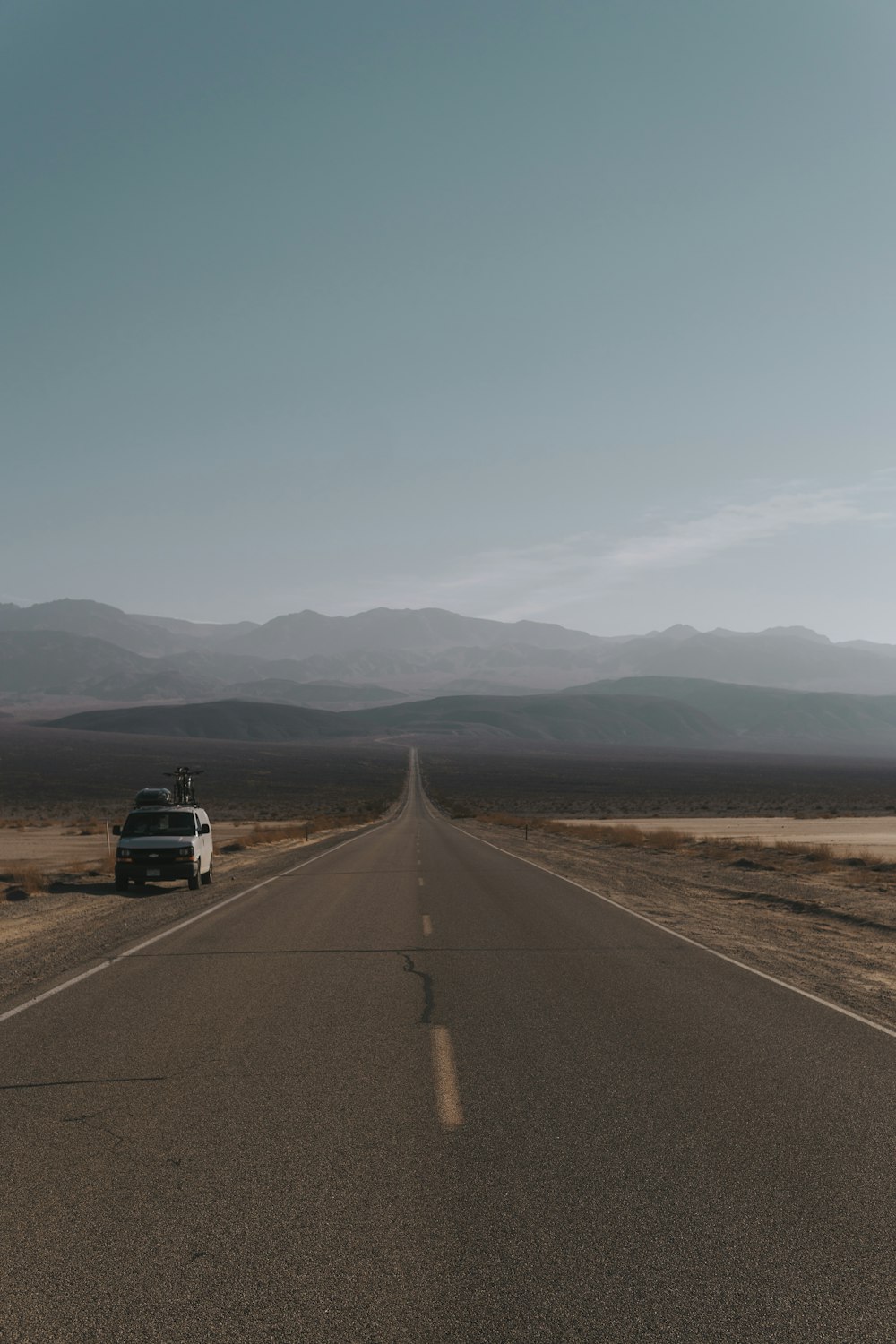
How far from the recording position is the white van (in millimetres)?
23500

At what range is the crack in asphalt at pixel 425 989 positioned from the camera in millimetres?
9648

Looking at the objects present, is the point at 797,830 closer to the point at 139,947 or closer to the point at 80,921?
the point at 80,921

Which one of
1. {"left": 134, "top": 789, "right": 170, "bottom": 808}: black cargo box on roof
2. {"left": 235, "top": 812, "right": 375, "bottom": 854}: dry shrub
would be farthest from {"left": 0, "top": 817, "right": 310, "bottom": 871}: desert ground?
{"left": 134, "top": 789, "right": 170, "bottom": 808}: black cargo box on roof

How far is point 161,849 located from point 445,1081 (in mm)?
17691

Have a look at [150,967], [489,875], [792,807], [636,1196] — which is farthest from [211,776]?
[636,1196]

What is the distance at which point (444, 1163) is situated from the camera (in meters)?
5.80

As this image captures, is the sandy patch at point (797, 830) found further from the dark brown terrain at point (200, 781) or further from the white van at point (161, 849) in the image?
the dark brown terrain at point (200, 781)

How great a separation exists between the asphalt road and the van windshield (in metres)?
13.1

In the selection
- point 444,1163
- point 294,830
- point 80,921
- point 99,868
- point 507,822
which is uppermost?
point 444,1163

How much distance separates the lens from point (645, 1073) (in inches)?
303

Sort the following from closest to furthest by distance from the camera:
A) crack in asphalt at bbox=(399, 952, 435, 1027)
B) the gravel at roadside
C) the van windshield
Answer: crack in asphalt at bbox=(399, 952, 435, 1027) < the gravel at roadside < the van windshield

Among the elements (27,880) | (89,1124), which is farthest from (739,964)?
(27,880)

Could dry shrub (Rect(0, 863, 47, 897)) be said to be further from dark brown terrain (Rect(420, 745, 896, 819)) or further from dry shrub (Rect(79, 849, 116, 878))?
dark brown terrain (Rect(420, 745, 896, 819))

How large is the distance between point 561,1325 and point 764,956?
1079 cm
